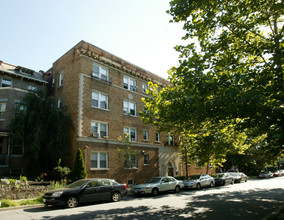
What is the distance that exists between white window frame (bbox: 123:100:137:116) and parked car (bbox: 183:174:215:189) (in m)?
9.06

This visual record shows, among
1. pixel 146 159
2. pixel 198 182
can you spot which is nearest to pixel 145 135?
pixel 146 159

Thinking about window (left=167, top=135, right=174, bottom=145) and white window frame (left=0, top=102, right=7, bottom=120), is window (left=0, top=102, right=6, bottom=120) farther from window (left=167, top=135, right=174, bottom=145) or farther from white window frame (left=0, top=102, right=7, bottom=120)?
window (left=167, top=135, right=174, bottom=145)

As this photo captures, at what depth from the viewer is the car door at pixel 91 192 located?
12062mm

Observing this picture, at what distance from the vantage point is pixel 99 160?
20.4 metres

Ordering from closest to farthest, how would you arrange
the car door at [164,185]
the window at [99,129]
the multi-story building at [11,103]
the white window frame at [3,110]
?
the car door at [164,185]
the multi-story building at [11,103]
the window at [99,129]
the white window frame at [3,110]

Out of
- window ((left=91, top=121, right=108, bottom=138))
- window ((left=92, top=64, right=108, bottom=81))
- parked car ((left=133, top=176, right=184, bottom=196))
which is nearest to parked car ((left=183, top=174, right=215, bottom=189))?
parked car ((left=133, top=176, right=184, bottom=196))

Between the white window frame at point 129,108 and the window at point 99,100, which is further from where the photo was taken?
the white window frame at point 129,108

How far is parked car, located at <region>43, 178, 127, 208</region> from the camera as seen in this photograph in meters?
11.1

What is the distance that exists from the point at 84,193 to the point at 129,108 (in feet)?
45.4

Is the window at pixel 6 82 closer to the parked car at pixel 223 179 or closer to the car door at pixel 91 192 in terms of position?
the car door at pixel 91 192

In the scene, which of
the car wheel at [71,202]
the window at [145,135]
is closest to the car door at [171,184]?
the car wheel at [71,202]

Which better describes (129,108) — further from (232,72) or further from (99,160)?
(232,72)

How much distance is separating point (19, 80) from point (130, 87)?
11.7 meters

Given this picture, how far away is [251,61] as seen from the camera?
1040cm
